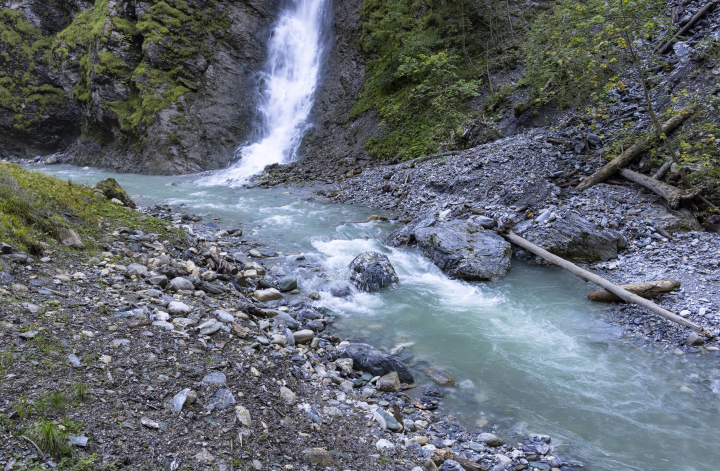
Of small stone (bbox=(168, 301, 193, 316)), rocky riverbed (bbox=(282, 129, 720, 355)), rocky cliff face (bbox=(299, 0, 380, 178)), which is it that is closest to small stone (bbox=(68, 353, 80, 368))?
small stone (bbox=(168, 301, 193, 316))

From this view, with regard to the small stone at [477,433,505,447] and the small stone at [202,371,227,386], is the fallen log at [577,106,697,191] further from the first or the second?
the small stone at [202,371,227,386]

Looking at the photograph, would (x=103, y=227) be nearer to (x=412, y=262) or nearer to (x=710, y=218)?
(x=412, y=262)

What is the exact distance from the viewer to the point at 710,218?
25.6 feet

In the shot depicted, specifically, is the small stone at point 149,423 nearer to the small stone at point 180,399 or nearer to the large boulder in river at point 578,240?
the small stone at point 180,399

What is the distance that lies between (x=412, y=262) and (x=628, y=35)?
6.26m

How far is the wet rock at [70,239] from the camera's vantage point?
16.0 ft

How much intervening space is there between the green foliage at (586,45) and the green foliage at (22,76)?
29129 mm

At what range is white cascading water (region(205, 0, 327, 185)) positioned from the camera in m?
20.1

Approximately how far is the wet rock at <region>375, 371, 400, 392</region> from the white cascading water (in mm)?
15380

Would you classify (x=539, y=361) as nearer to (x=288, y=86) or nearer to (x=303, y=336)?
(x=303, y=336)

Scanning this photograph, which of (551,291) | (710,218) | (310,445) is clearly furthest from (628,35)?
(310,445)

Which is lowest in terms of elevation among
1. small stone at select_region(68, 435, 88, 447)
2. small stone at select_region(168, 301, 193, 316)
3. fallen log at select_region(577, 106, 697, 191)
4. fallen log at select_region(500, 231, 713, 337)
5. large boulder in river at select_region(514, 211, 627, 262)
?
small stone at select_region(168, 301, 193, 316)

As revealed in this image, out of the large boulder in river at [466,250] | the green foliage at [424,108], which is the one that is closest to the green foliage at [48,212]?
the large boulder in river at [466,250]

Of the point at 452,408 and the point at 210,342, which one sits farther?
the point at 452,408
